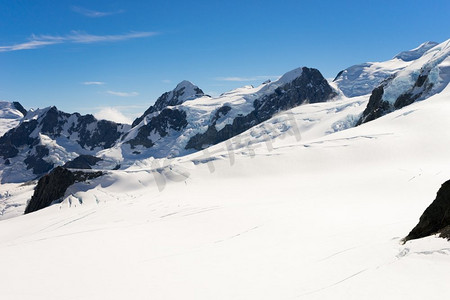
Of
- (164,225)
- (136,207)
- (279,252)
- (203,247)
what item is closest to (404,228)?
(279,252)

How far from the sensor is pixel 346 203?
2038 centimetres

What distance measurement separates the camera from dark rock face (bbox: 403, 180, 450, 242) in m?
10.9

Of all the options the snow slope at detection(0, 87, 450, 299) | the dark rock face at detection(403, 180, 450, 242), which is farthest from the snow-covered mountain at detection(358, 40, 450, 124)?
the dark rock face at detection(403, 180, 450, 242)

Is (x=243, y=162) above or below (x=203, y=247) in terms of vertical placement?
above

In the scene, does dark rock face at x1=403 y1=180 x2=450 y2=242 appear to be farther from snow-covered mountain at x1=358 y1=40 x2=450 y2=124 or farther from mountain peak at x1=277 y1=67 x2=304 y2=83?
mountain peak at x1=277 y1=67 x2=304 y2=83

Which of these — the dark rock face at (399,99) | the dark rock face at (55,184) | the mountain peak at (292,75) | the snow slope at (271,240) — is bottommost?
the snow slope at (271,240)

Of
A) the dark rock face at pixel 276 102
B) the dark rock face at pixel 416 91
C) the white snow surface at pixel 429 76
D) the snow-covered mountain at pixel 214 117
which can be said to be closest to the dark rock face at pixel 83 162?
the snow-covered mountain at pixel 214 117

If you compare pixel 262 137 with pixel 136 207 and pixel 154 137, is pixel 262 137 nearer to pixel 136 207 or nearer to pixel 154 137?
pixel 136 207

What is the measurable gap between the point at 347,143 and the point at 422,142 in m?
7.85

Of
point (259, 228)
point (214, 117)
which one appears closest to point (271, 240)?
point (259, 228)

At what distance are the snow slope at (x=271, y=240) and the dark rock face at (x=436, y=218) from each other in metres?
0.82

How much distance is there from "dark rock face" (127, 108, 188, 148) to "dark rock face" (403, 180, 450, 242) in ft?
544

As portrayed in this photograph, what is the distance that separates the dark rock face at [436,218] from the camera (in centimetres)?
1087

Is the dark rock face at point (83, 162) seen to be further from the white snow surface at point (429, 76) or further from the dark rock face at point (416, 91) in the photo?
the dark rock face at point (416, 91)
